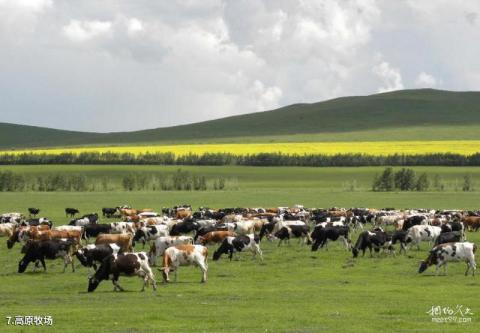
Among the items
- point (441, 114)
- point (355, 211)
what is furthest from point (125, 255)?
point (441, 114)

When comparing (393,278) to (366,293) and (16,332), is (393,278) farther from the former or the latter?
(16,332)

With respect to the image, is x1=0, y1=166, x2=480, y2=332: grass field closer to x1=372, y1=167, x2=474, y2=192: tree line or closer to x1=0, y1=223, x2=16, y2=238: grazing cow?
x1=0, y1=223, x2=16, y2=238: grazing cow

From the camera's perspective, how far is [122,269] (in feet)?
77.0

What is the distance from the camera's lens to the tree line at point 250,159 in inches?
4786

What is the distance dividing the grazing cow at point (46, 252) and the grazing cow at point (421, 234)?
1380 centimetres

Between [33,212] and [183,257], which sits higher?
[183,257]

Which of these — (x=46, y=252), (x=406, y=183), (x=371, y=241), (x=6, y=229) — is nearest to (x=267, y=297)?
(x=46, y=252)

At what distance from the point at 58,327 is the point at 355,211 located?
120ft

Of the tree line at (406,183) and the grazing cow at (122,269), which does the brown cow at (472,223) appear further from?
the tree line at (406,183)

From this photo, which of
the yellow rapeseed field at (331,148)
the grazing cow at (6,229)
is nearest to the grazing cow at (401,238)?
the grazing cow at (6,229)

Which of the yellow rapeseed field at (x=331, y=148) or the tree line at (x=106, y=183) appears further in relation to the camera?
the yellow rapeseed field at (x=331, y=148)

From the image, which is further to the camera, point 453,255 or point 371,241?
point 371,241

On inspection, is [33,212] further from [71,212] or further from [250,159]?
[250,159]

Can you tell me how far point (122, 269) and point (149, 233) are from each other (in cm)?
1374
